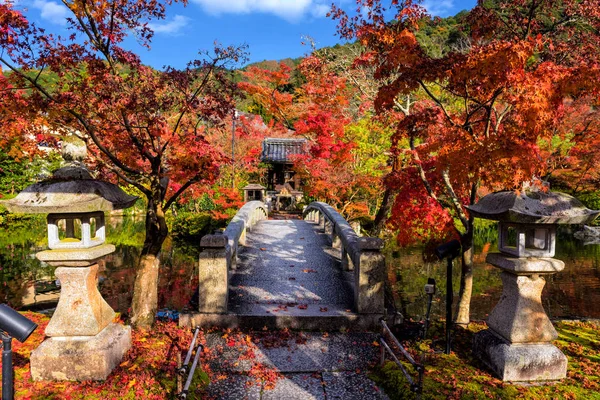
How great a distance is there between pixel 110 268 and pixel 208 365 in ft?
34.1

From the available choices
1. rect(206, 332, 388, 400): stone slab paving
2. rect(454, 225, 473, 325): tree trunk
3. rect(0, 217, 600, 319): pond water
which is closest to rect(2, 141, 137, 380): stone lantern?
rect(206, 332, 388, 400): stone slab paving

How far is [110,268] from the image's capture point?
44.4ft

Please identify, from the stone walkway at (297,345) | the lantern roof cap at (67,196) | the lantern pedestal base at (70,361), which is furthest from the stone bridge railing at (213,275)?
the lantern pedestal base at (70,361)

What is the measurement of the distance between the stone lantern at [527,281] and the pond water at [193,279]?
5346 millimetres

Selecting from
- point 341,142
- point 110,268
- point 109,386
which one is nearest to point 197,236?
point 110,268

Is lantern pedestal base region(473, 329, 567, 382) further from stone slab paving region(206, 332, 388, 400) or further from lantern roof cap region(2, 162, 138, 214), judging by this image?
lantern roof cap region(2, 162, 138, 214)

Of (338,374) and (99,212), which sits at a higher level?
(99,212)

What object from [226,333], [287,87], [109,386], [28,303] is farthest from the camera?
[287,87]

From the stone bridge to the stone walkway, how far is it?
2cm

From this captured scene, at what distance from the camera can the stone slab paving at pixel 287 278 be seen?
6.35 meters

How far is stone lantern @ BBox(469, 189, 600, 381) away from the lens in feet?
13.2

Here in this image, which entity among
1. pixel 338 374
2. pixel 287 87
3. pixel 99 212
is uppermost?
pixel 287 87

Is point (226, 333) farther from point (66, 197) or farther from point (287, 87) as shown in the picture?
point (287, 87)

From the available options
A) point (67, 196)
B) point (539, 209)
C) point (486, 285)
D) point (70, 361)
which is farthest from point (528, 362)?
point (486, 285)
